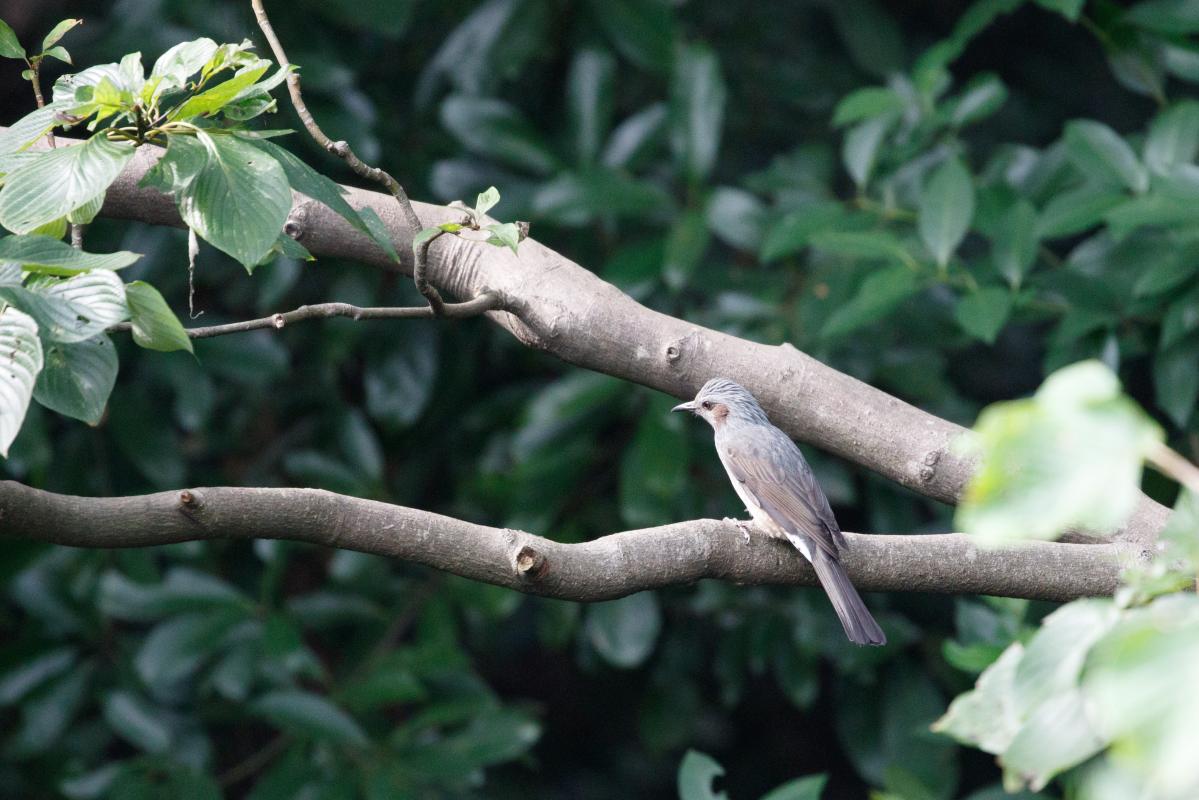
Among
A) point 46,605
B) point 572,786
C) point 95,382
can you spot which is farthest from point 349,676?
point 95,382

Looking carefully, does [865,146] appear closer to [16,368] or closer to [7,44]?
[7,44]

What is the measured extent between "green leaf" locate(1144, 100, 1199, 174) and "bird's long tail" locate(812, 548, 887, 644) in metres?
1.68

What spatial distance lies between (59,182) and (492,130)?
9.87ft

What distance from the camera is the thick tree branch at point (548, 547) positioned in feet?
5.96

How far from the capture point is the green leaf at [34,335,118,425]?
1.58 m

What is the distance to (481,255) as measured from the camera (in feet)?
8.71

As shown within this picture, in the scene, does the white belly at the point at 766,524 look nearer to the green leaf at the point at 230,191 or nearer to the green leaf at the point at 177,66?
the green leaf at the point at 230,191

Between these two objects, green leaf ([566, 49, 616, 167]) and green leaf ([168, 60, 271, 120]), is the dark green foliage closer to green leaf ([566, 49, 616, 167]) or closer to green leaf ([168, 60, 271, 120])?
green leaf ([566, 49, 616, 167])

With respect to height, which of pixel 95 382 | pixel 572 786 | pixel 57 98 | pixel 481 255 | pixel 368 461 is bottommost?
pixel 572 786

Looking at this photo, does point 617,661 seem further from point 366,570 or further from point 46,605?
point 46,605

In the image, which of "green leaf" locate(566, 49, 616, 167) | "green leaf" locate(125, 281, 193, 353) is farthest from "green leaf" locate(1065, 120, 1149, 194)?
"green leaf" locate(125, 281, 193, 353)

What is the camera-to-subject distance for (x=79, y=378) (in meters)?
1.60

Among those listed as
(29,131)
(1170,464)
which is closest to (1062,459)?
(1170,464)

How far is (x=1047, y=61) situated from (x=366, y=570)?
394 centimetres
